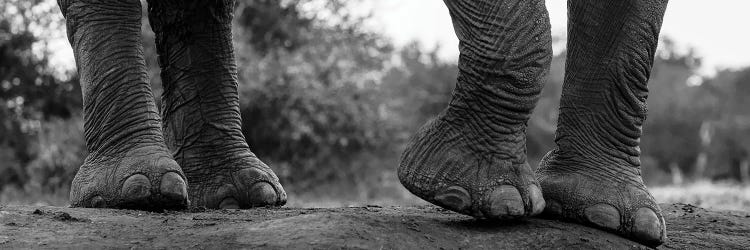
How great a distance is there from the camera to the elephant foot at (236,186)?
14.0 ft

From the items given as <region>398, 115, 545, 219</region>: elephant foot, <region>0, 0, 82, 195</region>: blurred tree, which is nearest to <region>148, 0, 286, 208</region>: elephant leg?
<region>398, 115, 545, 219</region>: elephant foot

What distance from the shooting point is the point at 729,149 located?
50.1 metres

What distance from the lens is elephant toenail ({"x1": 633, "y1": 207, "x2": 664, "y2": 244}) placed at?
3.36 metres

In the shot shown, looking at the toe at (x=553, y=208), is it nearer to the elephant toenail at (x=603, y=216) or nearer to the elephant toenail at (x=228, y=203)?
the elephant toenail at (x=603, y=216)

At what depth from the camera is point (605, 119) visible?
11.8ft

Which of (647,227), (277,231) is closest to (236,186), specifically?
(277,231)

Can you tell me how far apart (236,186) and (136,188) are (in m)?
0.72

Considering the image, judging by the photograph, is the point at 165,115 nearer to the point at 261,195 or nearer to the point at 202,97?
Result: the point at 202,97

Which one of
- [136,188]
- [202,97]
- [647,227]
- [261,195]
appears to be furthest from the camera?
[202,97]

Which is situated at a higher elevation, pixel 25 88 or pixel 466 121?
pixel 25 88

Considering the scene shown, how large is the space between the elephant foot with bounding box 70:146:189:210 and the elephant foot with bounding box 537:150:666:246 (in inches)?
49.4

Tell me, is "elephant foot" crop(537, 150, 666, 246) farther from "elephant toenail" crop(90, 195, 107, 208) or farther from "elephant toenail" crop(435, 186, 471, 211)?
"elephant toenail" crop(90, 195, 107, 208)

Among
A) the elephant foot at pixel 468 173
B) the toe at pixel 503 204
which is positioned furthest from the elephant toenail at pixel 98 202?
the toe at pixel 503 204

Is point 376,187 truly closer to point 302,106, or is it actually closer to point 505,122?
point 302,106
